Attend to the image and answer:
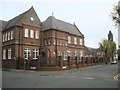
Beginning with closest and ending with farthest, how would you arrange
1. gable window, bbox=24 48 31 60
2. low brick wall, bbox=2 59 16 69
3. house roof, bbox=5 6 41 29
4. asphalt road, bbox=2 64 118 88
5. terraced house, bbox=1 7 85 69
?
asphalt road, bbox=2 64 118 88
terraced house, bbox=1 7 85 69
low brick wall, bbox=2 59 16 69
gable window, bbox=24 48 31 60
house roof, bbox=5 6 41 29

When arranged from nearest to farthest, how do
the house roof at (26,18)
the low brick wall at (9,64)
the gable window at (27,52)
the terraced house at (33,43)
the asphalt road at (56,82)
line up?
the asphalt road at (56,82)
the terraced house at (33,43)
the low brick wall at (9,64)
the gable window at (27,52)
the house roof at (26,18)

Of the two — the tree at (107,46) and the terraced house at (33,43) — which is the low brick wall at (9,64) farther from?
the tree at (107,46)

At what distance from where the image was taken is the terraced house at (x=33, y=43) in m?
39.0

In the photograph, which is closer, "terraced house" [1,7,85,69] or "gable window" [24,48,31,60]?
"terraced house" [1,7,85,69]

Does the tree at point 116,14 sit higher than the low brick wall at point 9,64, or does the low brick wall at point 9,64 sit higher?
the tree at point 116,14

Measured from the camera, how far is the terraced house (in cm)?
3897

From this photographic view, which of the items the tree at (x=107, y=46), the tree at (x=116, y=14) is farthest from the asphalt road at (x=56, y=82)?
the tree at (x=107, y=46)

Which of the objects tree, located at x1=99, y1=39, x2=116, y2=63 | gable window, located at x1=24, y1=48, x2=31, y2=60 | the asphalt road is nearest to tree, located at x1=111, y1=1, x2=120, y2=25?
the asphalt road

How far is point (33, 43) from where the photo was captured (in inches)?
1748

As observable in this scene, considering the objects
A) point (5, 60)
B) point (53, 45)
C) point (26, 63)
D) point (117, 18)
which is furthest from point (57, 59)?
point (117, 18)

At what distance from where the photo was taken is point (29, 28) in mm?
44062

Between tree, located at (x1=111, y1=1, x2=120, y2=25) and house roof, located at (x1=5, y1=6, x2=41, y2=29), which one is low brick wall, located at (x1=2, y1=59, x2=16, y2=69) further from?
tree, located at (x1=111, y1=1, x2=120, y2=25)

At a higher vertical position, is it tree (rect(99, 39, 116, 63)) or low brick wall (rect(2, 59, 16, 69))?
tree (rect(99, 39, 116, 63))

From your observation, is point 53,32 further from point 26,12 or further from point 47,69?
point 47,69
